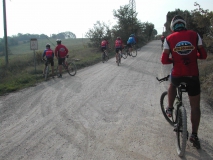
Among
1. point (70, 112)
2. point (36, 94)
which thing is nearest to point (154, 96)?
point (70, 112)

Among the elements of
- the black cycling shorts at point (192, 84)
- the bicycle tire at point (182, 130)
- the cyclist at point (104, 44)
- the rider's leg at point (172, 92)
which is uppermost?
the cyclist at point (104, 44)

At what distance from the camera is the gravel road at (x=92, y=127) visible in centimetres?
409

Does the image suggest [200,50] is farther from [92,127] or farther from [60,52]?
[60,52]

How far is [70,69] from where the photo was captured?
1302 centimetres

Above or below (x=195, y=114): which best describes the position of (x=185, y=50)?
above

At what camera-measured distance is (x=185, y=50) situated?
3.80 metres

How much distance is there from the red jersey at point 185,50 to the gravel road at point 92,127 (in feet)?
4.58

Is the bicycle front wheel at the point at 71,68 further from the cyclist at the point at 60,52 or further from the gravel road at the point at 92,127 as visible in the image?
the gravel road at the point at 92,127

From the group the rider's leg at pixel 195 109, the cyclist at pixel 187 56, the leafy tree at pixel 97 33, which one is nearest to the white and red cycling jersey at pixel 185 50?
the cyclist at pixel 187 56

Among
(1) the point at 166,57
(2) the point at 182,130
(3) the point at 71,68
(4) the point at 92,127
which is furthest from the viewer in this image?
(3) the point at 71,68

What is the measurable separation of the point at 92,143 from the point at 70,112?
2.05m

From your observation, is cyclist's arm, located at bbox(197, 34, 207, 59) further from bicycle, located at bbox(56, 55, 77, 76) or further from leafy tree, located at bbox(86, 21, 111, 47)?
leafy tree, located at bbox(86, 21, 111, 47)

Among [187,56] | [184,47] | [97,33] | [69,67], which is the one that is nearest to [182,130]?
[187,56]

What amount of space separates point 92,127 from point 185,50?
2.66 meters
